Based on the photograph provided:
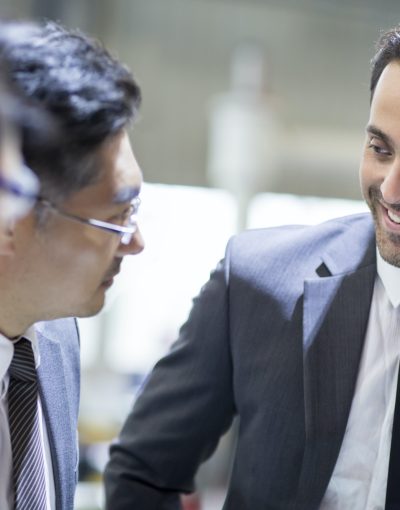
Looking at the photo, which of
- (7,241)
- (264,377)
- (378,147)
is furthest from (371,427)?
(7,241)

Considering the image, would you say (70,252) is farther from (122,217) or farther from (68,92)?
(68,92)

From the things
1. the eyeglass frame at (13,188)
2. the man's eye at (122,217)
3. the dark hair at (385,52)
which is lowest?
the man's eye at (122,217)

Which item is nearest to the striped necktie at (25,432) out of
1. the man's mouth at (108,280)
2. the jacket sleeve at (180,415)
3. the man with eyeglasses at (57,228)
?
the man with eyeglasses at (57,228)

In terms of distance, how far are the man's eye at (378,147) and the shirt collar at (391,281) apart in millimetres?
204

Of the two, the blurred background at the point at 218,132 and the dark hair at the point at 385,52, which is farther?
the blurred background at the point at 218,132

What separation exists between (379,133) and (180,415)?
663 millimetres

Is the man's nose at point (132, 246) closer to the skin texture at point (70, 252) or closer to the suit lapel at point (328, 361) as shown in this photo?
the skin texture at point (70, 252)

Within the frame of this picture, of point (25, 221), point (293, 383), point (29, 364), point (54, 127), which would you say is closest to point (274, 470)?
point (293, 383)

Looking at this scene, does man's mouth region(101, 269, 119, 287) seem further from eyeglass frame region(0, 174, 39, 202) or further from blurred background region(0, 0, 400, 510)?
blurred background region(0, 0, 400, 510)

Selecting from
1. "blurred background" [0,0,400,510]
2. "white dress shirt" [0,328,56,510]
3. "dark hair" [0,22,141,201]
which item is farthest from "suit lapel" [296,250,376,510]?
"blurred background" [0,0,400,510]

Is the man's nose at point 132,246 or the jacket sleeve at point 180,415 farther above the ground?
the man's nose at point 132,246

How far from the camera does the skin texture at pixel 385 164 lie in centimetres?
158

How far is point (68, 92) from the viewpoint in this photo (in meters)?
1.24

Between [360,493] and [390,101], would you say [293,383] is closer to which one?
[360,493]
